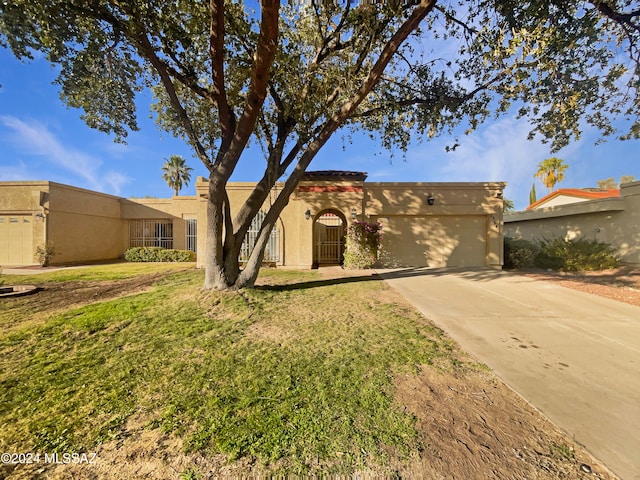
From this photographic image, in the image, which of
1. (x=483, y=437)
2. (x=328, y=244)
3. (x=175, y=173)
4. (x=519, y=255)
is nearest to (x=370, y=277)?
(x=328, y=244)

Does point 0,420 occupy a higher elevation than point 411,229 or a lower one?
lower

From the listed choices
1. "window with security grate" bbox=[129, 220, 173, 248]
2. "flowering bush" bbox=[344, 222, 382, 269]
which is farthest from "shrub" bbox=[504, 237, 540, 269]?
"window with security grate" bbox=[129, 220, 173, 248]

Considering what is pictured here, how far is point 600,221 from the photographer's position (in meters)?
13.0

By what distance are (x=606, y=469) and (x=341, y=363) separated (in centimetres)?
233

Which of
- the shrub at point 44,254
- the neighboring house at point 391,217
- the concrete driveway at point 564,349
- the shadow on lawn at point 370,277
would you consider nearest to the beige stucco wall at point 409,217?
the neighboring house at point 391,217

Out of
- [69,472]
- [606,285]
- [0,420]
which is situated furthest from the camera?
[606,285]

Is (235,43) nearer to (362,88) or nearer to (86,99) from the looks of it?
(362,88)

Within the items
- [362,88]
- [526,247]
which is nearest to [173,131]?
[362,88]

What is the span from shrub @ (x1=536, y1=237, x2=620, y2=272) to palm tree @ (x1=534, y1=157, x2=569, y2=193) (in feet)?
80.4

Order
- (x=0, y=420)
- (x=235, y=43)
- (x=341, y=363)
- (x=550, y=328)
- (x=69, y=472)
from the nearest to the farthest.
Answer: (x=69, y=472) → (x=0, y=420) → (x=341, y=363) → (x=550, y=328) → (x=235, y=43)

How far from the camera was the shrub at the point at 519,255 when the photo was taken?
12.9 metres

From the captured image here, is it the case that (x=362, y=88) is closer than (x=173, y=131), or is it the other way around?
(x=362, y=88)

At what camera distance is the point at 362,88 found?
625 cm

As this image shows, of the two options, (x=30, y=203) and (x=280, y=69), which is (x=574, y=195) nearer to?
(x=280, y=69)
